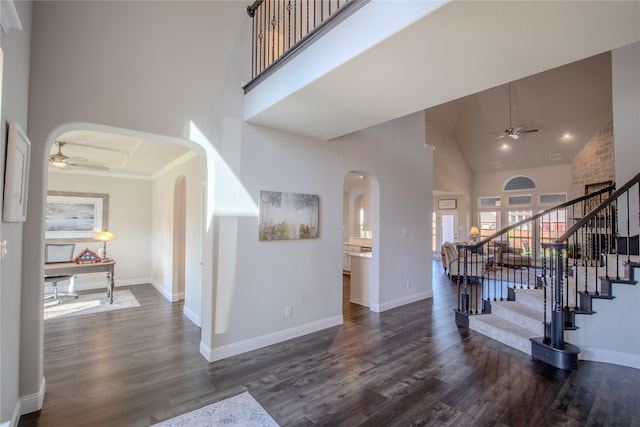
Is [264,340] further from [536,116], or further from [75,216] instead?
[536,116]

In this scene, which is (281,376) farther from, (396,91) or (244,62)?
(244,62)

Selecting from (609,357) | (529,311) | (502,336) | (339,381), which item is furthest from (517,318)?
(339,381)

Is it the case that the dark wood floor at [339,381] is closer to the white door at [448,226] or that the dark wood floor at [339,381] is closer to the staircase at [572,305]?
the staircase at [572,305]

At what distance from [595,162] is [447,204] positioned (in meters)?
4.60

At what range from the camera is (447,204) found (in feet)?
39.5

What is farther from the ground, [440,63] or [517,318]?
[440,63]

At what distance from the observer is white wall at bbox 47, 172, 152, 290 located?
6.46m

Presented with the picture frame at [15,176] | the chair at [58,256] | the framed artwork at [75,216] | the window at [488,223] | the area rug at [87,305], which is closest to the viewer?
the picture frame at [15,176]

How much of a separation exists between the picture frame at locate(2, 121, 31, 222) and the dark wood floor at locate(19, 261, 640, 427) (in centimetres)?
157

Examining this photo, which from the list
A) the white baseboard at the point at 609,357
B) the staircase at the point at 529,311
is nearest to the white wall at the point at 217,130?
the staircase at the point at 529,311

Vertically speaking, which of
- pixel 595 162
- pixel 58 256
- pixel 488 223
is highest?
pixel 595 162

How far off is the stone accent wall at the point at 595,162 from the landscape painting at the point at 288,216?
798 cm

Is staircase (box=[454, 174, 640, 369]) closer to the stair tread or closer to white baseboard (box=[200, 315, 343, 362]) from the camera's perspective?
the stair tread

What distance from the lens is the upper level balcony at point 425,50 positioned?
1.65 meters
